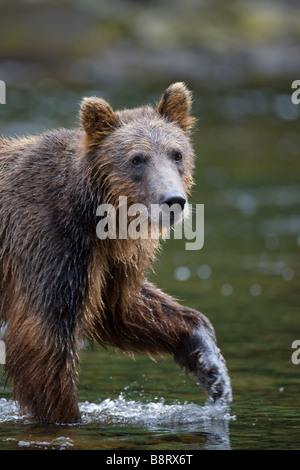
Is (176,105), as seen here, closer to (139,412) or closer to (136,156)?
(136,156)

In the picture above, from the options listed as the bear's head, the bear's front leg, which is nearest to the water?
the bear's front leg

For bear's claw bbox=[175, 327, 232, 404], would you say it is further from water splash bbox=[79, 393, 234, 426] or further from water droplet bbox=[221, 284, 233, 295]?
water droplet bbox=[221, 284, 233, 295]

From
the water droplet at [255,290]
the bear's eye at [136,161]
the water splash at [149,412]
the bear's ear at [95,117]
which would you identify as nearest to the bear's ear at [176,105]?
the bear's ear at [95,117]

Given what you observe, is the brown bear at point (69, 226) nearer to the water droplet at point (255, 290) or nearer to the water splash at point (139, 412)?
the water splash at point (139, 412)

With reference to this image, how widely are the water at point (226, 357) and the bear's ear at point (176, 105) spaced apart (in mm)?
2259

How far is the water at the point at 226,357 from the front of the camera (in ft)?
23.1

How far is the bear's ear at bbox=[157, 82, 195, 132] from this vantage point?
24.8ft

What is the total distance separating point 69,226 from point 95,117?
83 cm

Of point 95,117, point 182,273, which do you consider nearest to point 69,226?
point 95,117

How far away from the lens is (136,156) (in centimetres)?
709

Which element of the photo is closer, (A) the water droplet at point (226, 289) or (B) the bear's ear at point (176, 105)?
(B) the bear's ear at point (176, 105)

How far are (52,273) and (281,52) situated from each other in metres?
32.2

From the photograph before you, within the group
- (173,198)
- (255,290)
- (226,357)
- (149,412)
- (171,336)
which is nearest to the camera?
(173,198)

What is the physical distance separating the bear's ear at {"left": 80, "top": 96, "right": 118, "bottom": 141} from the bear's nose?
84cm
